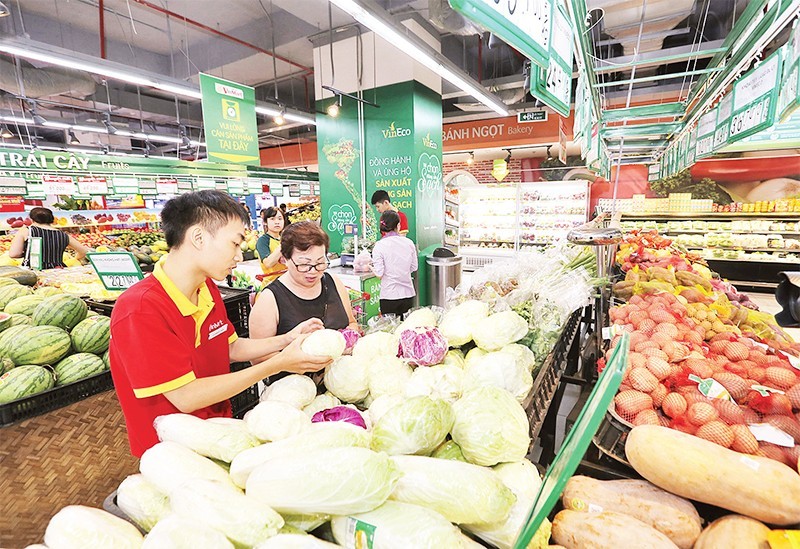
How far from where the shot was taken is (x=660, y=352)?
177cm

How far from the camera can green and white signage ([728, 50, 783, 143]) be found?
Result: 2768 millimetres

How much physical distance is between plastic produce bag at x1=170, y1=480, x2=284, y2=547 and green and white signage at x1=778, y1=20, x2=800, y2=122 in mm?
3326

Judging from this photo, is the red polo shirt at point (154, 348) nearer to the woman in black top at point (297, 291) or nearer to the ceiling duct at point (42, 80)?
the woman in black top at point (297, 291)

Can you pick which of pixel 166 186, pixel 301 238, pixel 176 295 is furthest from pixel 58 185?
pixel 176 295

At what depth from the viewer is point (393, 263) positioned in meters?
4.93

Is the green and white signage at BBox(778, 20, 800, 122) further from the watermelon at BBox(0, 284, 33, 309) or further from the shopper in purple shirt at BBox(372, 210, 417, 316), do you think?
the watermelon at BBox(0, 284, 33, 309)

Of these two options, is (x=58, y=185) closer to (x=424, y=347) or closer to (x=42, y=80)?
(x=42, y=80)

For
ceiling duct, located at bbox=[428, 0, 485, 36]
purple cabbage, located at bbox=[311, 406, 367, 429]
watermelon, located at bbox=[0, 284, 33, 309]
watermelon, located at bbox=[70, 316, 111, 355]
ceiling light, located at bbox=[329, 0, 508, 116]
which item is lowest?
watermelon, located at bbox=[70, 316, 111, 355]

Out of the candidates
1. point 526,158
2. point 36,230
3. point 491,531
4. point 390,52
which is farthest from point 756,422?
point 526,158

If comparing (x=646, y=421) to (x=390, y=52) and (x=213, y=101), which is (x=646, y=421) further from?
(x=390, y=52)

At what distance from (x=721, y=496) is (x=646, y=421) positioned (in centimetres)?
37

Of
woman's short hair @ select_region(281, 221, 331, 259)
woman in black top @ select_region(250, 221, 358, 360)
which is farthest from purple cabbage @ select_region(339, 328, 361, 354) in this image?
woman's short hair @ select_region(281, 221, 331, 259)

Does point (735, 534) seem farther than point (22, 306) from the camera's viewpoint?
No

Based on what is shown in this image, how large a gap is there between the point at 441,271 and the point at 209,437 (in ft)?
19.6
